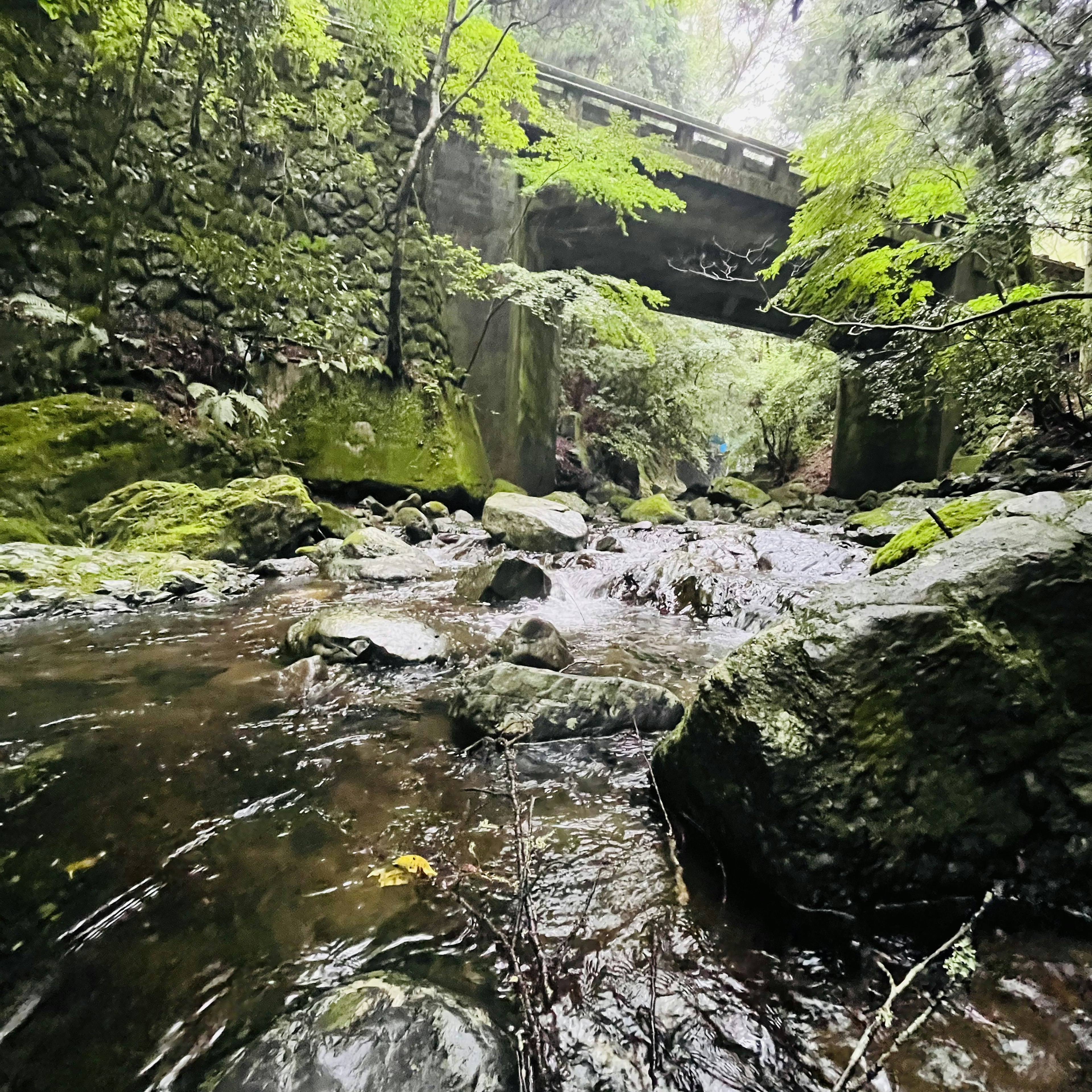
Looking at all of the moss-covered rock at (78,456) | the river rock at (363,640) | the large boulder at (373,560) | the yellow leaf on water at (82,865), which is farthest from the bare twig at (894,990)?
the moss-covered rock at (78,456)

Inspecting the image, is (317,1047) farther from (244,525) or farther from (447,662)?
(244,525)

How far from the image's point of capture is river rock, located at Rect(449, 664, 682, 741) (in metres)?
2.45

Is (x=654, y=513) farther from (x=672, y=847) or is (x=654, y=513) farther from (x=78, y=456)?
(x=672, y=847)

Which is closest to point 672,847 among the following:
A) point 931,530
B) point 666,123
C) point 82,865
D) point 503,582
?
point 82,865

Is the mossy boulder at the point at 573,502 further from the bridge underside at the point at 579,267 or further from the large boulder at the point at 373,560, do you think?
the large boulder at the point at 373,560

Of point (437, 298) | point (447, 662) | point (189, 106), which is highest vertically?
point (189, 106)

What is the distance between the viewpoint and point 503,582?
507 cm

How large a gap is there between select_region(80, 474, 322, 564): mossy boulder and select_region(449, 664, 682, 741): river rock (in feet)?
13.5

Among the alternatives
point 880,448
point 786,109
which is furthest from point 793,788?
point 786,109

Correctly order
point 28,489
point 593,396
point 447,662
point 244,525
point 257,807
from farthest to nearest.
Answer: point 593,396 < point 244,525 < point 28,489 < point 447,662 < point 257,807

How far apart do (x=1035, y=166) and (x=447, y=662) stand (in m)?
6.78

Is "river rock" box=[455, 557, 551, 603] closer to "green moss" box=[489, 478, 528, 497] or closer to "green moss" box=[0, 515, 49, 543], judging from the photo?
"green moss" box=[0, 515, 49, 543]

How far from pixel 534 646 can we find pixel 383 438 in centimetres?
609

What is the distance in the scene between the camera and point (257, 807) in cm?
192
